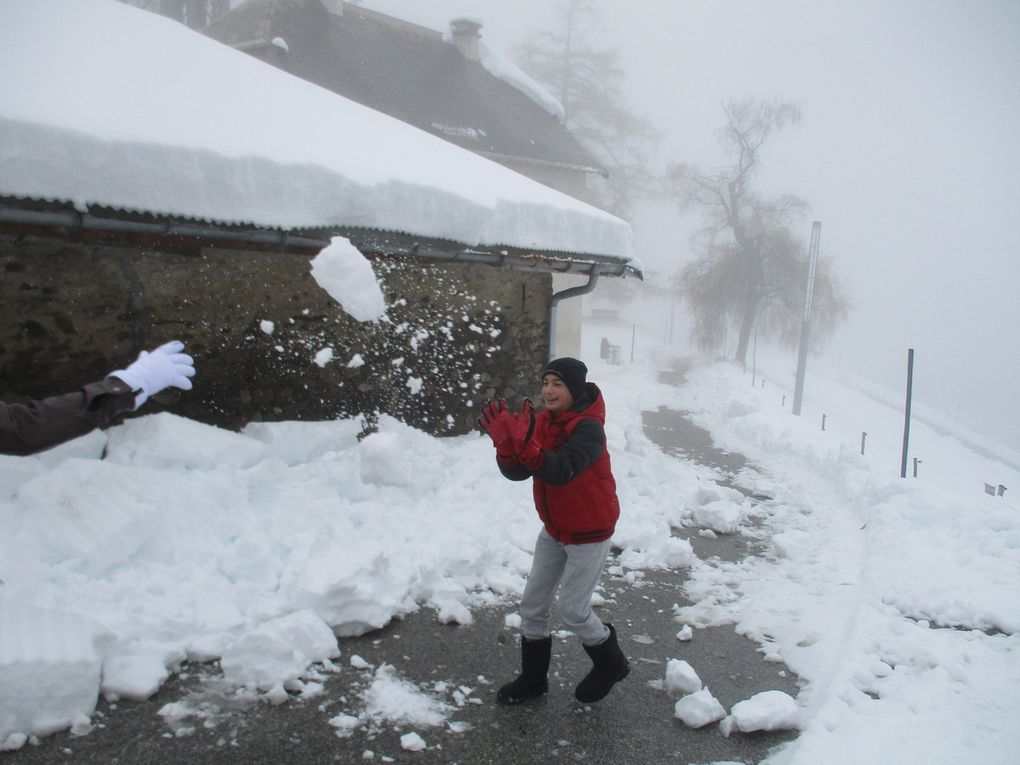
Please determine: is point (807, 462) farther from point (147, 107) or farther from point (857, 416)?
point (857, 416)

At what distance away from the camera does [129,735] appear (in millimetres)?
2521

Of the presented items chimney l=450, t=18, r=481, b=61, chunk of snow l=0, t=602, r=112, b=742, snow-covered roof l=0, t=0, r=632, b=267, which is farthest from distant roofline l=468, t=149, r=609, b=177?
chunk of snow l=0, t=602, r=112, b=742

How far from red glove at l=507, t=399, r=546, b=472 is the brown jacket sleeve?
1.35 m

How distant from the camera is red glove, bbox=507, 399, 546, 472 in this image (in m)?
2.55

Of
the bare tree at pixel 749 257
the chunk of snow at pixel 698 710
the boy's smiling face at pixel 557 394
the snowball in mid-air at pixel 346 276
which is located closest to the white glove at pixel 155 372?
the boy's smiling face at pixel 557 394

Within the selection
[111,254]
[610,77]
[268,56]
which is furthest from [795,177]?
[111,254]

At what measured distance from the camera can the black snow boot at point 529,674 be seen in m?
2.92

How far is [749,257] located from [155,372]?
83.4ft

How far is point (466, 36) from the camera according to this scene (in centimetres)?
1778

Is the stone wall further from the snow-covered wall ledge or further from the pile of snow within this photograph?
the snow-covered wall ledge

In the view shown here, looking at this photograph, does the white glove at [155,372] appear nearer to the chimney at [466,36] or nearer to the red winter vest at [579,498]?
the red winter vest at [579,498]

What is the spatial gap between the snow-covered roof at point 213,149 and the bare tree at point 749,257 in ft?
64.3

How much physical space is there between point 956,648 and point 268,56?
14.3m

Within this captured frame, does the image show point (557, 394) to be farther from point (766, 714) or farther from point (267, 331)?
point (267, 331)
